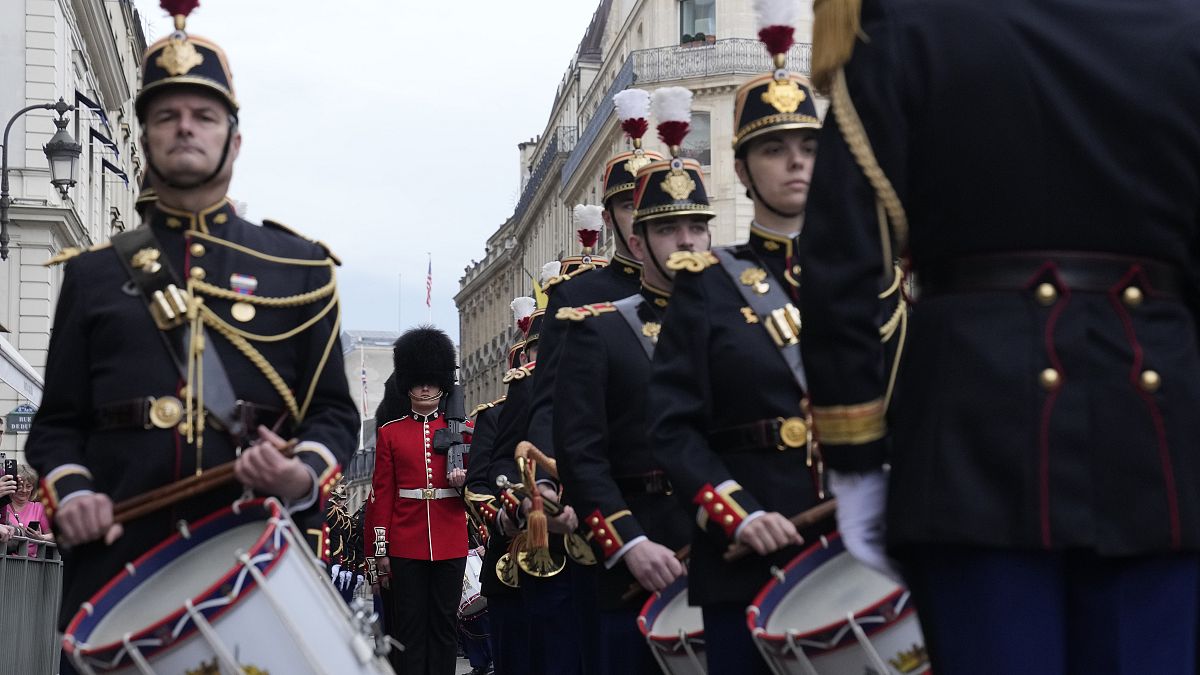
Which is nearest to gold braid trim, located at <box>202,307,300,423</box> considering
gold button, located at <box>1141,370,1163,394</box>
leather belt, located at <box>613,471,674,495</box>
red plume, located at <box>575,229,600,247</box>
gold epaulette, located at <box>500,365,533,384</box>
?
leather belt, located at <box>613,471,674,495</box>

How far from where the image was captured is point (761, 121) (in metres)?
6.29

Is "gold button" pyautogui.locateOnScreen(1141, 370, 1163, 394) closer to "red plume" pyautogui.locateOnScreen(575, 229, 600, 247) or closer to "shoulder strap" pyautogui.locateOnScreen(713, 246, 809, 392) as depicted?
"shoulder strap" pyautogui.locateOnScreen(713, 246, 809, 392)

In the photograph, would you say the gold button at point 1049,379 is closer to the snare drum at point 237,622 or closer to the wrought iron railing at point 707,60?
the snare drum at point 237,622

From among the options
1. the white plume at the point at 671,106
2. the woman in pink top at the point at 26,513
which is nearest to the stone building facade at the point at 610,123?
the woman in pink top at the point at 26,513

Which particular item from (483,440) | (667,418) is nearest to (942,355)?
(667,418)

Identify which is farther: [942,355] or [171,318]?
[171,318]

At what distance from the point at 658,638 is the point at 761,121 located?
5.56 feet

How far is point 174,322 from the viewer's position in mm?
5738

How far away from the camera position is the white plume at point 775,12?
6.64 metres

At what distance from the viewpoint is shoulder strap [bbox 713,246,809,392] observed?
6.07 metres

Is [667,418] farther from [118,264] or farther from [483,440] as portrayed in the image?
[483,440]

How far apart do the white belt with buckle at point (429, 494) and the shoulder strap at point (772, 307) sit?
8111 mm

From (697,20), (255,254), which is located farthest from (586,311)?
(697,20)

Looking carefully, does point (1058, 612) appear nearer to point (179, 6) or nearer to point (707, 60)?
point (179, 6)
